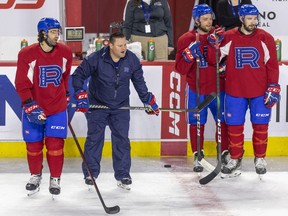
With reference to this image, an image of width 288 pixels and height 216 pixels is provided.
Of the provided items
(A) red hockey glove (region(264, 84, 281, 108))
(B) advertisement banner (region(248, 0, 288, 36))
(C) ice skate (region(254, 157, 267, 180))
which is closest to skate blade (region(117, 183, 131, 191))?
(C) ice skate (region(254, 157, 267, 180))

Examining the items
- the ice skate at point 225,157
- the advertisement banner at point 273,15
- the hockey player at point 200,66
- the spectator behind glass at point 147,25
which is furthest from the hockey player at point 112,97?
the advertisement banner at point 273,15

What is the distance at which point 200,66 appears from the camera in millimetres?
9234

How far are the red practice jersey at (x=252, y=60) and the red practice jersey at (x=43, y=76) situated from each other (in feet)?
5.00

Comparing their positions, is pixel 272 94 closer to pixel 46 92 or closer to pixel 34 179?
pixel 46 92

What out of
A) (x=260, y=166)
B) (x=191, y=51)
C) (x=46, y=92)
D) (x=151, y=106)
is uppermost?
(x=191, y=51)

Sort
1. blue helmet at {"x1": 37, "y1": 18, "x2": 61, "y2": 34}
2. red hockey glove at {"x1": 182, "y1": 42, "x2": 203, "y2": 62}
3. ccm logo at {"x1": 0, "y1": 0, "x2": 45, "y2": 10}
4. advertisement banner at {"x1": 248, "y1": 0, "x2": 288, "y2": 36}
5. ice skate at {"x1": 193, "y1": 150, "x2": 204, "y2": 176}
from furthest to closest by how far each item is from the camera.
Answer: advertisement banner at {"x1": 248, "y1": 0, "x2": 288, "y2": 36}
ccm logo at {"x1": 0, "y1": 0, "x2": 45, "y2": 10}
ice skate at {"x1": 193, "y1": 150, "x2": 204, "y2": 176}
red hockey glove at {"x1": 182, "y1": 42, "x2": 203, "y2": 62}
blue helmet at {"x1": 37, "y1": 18, "x2": 61, "y2": 34}

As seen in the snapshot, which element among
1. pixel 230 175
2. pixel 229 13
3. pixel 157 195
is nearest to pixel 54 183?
pixel 157 195

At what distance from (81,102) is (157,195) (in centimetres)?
99

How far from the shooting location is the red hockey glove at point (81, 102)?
841cm

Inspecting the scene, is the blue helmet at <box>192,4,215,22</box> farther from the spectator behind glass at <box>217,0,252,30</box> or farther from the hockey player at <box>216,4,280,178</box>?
the spectator behind glass at <box>217,0,252,30</box>

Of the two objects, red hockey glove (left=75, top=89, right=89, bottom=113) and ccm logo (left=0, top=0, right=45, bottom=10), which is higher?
ccm logo (left=0, top=0, right=45, bottom=10)

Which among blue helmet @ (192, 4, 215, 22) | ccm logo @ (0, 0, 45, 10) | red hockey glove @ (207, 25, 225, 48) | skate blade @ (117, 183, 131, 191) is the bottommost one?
skate blade @ (117, 183, 131, 191)

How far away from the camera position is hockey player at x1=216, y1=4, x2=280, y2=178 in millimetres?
8977

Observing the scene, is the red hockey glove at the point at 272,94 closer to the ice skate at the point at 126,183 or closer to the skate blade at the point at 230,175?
the skate blade at the point at 230,175
